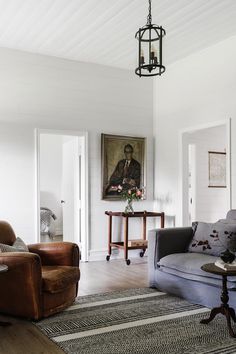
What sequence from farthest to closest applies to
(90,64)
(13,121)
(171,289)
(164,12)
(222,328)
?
(90,64)
(13,121)
(164,12)
(171,289)
(222,328)

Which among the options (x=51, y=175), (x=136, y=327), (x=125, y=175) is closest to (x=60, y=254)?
(x=136, y=327)

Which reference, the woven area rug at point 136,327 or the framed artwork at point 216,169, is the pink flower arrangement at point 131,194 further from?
the woven area rug at point 136,327

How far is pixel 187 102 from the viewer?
6.36m

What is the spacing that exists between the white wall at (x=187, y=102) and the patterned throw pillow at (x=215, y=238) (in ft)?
3.54

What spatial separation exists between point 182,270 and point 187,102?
3198 millimetres

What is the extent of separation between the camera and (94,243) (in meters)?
6.59

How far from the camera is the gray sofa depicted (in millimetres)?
3791

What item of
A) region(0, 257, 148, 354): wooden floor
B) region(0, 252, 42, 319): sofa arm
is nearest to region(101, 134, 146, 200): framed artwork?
region(0, 257, 148, 354): wooden floor

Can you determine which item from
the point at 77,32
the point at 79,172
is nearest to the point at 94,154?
the point at 79,172

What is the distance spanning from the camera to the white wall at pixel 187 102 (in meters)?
5.54

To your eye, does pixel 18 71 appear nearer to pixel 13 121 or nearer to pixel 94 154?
pixel 13 121

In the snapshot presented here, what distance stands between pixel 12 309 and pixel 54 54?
4.09 m

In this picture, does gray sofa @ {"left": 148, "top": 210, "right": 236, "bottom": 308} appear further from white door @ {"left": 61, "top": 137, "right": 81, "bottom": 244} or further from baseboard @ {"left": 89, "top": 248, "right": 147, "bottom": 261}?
white door @ {"left": 61, "top": 137, "right": 81, "bottom": 244}

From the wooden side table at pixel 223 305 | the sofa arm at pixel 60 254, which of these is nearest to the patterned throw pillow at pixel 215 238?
the wooden side table at pixel 223 305
